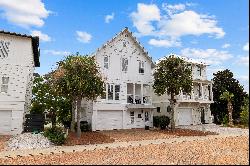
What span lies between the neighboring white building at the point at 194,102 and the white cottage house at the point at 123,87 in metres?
5.96

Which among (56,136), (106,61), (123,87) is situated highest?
(106,61)

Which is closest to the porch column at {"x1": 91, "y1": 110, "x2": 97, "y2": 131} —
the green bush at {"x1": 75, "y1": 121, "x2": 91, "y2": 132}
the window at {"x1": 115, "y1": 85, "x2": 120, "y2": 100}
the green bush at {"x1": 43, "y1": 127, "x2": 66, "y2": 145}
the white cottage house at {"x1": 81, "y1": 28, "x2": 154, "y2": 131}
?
the white cottage house at {"x1": 81, "y1": 28, "x2": 154, "y2": 131}

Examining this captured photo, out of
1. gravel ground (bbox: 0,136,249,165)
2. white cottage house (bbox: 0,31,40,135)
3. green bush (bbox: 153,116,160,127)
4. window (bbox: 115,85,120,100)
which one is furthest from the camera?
green bush (bbox: 153,116,160,127)

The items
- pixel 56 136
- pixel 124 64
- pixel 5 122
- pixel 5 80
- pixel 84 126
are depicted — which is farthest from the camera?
pixel 124 64

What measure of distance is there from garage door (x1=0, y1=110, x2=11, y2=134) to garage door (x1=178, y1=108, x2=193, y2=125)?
80.5 ft

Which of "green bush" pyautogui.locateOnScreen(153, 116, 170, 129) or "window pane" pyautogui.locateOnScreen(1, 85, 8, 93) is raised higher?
"window pane" pyautogui.locateOnScreen(1, 85, 8, 93)

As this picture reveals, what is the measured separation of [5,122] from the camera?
95.7 feet

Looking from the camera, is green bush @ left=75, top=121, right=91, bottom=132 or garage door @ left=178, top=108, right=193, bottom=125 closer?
green bush @ left=75, top=121, right=91, bottom=132

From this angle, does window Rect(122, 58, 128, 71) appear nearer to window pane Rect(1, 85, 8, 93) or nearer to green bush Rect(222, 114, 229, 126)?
window pane Rect(1, 85, 8, 93)

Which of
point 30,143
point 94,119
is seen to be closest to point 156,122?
point 94,119

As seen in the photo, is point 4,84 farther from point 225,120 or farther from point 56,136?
point 225,120

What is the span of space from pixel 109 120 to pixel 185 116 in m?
14.6

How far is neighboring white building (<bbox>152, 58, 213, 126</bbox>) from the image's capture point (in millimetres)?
43562

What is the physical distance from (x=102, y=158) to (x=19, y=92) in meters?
16.4
